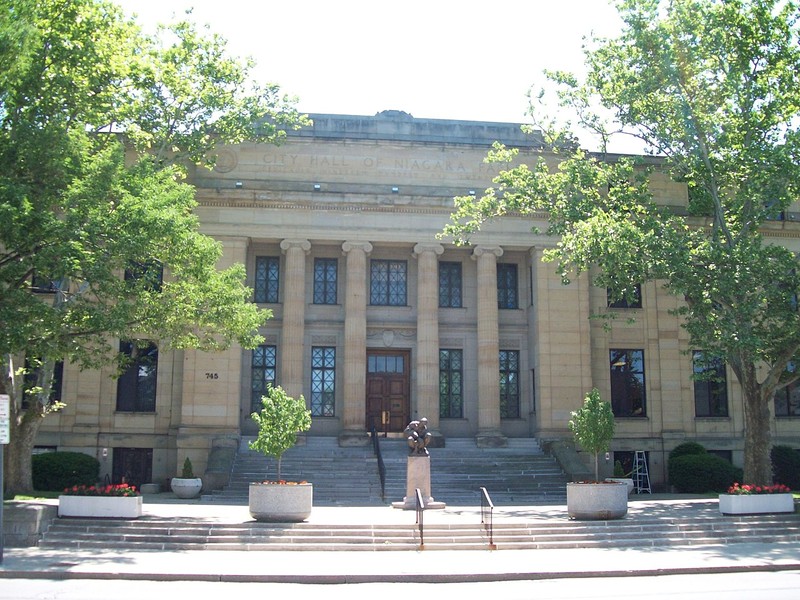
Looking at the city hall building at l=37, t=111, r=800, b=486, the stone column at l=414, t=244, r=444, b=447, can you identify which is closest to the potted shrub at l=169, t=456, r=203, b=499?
the city hall building at l=37, t=111, r=800, b=486

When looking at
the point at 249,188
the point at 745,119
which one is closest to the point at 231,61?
the point at 249,188

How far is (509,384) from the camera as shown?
3322 centimetres

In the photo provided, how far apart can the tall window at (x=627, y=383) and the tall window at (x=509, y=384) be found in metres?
3.58

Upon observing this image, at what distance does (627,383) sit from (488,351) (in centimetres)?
573

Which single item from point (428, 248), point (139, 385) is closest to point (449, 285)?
point (428, 248)

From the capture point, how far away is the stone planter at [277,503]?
19766 mm

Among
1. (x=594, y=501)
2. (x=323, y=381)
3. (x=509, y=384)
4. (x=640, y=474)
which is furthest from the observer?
(x=509, y=384)

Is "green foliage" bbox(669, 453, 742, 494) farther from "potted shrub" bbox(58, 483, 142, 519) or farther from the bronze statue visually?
"potted shrub" bbox(58, 483, 142, 519)

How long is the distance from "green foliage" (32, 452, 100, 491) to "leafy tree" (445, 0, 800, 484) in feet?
47.9

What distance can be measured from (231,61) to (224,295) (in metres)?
8.08

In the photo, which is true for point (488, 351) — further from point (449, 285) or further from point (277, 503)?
point (277, 503)

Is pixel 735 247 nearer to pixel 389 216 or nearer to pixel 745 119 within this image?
pixel 745 119

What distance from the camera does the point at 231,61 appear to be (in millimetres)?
26453

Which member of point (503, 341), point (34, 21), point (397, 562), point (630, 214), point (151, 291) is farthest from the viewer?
point (503, 341)
